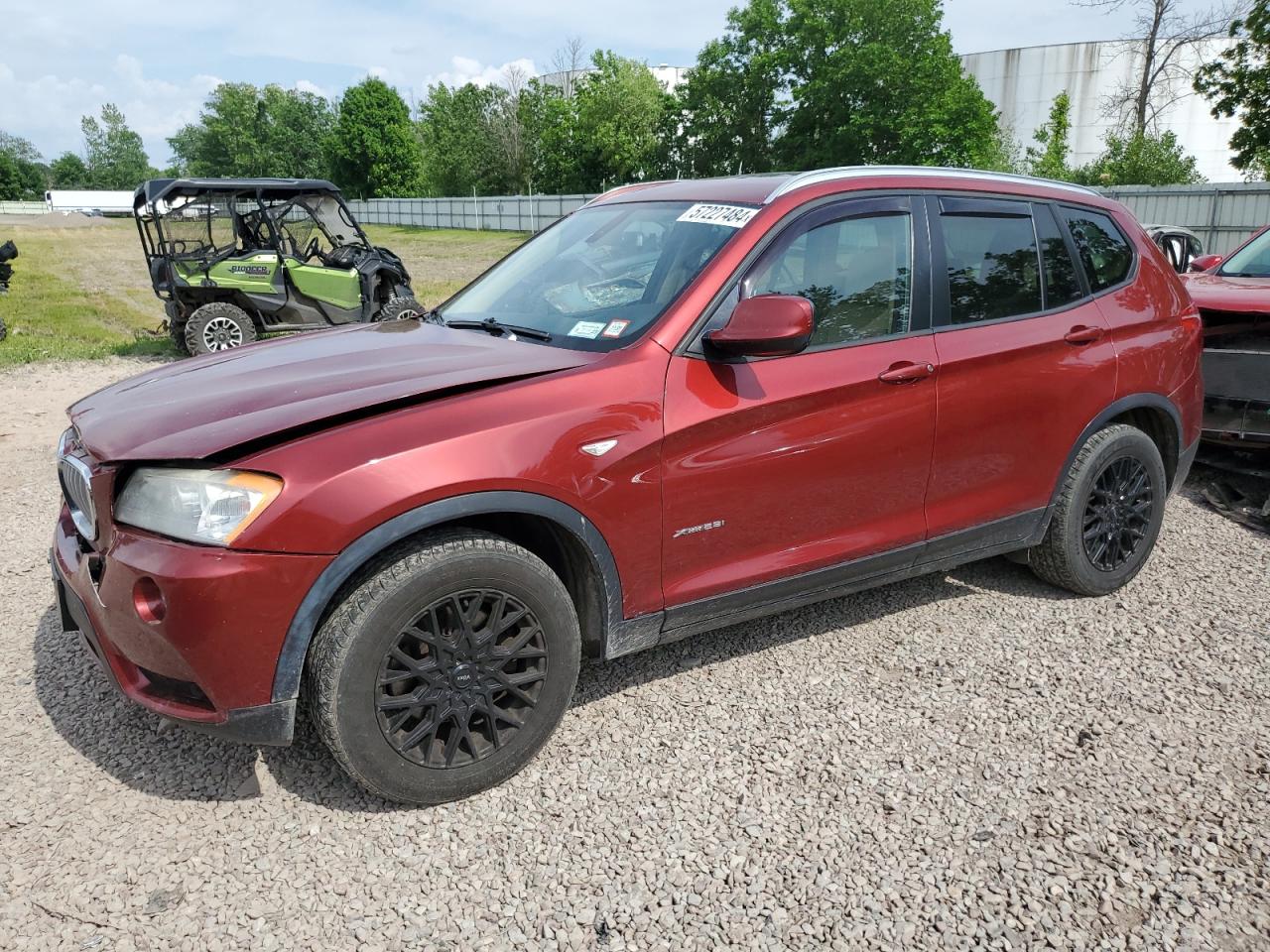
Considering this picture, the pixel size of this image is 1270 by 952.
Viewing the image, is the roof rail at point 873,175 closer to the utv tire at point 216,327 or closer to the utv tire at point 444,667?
the utv tire at point 444,667

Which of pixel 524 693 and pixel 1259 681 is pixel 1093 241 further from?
pixel 524 693

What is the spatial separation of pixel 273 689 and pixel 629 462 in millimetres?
1190

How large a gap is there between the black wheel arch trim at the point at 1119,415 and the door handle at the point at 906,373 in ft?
3.29

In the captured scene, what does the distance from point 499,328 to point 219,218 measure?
31.0ft

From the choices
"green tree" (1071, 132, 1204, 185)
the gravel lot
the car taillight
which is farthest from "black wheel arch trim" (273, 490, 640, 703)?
"green tree" (1071, 132, 1204, 185)

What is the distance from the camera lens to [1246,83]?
2542 centimetres

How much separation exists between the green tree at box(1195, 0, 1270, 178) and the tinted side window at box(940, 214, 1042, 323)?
27459mm

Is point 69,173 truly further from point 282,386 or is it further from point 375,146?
point 282,386

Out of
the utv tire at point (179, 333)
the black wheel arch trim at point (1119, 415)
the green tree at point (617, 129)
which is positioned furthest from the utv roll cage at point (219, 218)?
the green tree at point (617, 129)

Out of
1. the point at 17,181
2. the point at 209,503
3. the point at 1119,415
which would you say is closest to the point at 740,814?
the point at 209,503

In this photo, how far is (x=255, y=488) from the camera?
2.43 meters

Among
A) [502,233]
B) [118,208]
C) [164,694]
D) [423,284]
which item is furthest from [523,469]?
[118,208]

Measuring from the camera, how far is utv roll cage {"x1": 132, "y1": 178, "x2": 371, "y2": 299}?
1102 centimetres

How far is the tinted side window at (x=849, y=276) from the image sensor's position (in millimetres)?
3287
